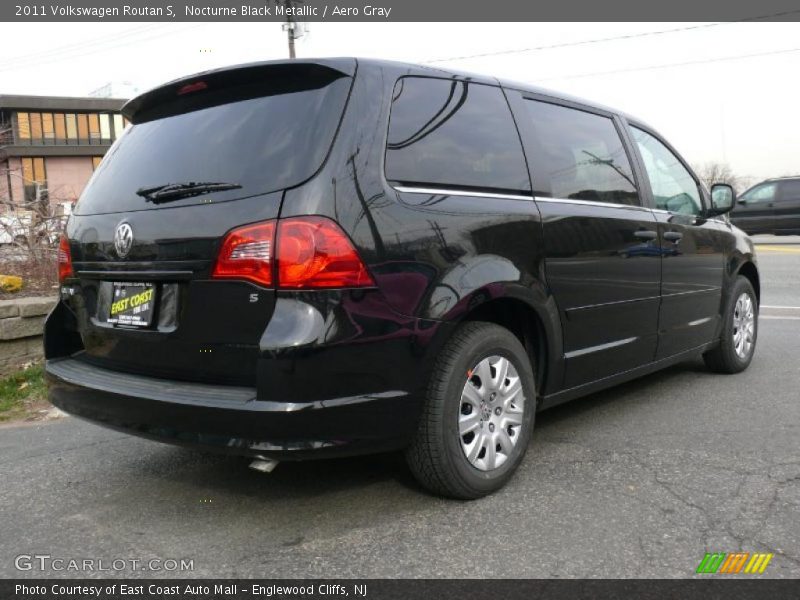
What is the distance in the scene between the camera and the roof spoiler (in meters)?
2.88

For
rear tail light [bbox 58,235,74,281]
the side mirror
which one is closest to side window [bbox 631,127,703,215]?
the side mirror

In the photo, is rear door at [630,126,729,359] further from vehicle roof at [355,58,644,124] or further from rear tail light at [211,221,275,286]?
rear tail light at [211,221,275,286]

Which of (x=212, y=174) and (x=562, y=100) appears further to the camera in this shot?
(x=562, y=100)

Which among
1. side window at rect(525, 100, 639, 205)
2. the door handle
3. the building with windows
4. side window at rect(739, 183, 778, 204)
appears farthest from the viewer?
the building with windows

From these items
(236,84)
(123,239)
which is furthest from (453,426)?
(236,84)

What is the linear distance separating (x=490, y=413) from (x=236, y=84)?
1770mm

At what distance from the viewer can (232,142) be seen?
2918 mm

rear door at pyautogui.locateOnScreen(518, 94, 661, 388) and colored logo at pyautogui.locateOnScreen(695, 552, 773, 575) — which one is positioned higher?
rear door at pyautogui.locateOnScreen(518, 94, 661, 388)

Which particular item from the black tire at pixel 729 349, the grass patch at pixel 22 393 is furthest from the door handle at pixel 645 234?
the grass patch at pixel 22 393

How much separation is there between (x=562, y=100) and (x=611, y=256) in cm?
90

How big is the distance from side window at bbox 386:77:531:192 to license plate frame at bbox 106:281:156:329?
1069 mm
